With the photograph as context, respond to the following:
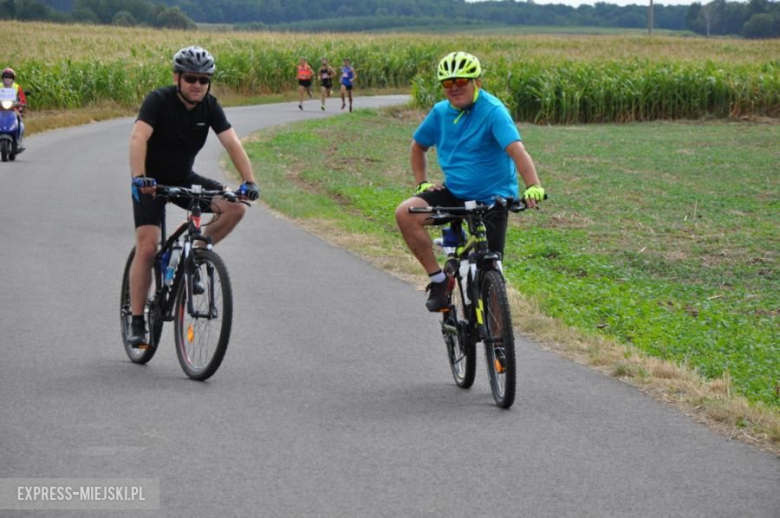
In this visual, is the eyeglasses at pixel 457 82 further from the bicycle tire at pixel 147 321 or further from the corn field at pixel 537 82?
the corn field at pixel 537 82

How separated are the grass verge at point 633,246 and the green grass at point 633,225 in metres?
0.03

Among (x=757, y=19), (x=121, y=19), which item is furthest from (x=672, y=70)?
(x=757, y=19)

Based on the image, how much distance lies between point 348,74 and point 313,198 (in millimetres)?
23596

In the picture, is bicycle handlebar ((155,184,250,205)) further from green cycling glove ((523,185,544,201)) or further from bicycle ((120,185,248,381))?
green cycling glove ((523,185,544,201))

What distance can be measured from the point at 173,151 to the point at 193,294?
91 cm

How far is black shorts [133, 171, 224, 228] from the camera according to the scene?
24.7ft

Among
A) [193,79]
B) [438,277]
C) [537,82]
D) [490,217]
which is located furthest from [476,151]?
[537,82]

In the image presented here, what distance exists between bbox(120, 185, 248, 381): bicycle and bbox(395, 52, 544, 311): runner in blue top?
1.16 m

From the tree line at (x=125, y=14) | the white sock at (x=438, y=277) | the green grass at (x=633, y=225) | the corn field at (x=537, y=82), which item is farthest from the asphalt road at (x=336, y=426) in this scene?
the tree line at (x=125, y=14)

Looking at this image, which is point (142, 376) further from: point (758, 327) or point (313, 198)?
point (313, 198)

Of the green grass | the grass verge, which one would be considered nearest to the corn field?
the green grass

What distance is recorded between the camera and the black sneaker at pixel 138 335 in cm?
775

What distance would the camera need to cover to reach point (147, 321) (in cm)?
784

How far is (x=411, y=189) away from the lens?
1991 cm
